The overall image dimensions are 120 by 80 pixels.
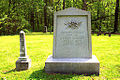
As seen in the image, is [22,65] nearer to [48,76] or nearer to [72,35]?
[48,76]

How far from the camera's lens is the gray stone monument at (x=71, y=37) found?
479cm

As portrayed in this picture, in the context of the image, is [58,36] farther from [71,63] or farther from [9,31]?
[9,31]

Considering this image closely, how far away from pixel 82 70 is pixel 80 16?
2.10 metres

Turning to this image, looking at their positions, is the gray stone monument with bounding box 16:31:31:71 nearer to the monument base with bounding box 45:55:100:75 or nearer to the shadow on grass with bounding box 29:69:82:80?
the shadow on grass with bounding box 29:69:82:80

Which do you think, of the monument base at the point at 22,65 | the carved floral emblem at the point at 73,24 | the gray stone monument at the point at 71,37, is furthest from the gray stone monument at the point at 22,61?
the carved floral emblem at the point at 73,24

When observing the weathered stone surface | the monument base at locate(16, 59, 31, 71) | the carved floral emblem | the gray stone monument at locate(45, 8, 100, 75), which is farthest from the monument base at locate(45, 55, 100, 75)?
the carved floral emblem

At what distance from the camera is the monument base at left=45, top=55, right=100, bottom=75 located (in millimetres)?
4539

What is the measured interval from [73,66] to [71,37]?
1.15m

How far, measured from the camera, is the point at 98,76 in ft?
14.5

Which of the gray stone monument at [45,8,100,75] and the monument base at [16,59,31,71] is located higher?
the gray stone monument at [45,8,100,75]

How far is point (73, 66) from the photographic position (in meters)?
4.60

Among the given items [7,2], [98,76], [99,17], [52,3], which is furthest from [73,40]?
[52,3]

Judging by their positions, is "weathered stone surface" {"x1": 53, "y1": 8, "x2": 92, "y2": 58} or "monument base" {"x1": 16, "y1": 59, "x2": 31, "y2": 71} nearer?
"weathered stone surface" {"x1": 53, "y1": 8, "x2": 92, "y2": 58}

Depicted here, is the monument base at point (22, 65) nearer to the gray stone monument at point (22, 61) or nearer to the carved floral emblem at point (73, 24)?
the gray stone monument at point (22, 61)
